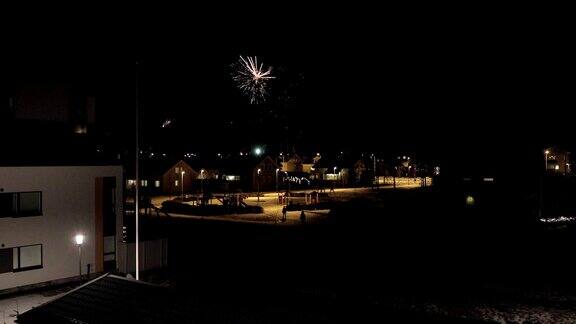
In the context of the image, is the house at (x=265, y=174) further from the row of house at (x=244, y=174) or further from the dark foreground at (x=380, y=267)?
the dark foreground at (x=380, y=267)

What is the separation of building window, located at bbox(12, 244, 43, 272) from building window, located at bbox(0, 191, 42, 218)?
150 centimetres

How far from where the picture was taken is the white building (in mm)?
20562

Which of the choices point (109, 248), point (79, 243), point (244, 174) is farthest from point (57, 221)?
point (244, 174)

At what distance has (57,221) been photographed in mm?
22031

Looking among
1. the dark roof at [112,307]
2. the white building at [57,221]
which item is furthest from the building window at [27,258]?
the dark roof at [112,307]

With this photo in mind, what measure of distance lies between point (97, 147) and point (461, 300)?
1951 centimetres

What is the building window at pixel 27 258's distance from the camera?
20.7 meters

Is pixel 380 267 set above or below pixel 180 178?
below

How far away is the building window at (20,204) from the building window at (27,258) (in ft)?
4.93

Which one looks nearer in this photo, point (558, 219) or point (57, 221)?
point (57, 221)

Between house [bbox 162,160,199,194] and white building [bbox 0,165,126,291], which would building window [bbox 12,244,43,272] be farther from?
house [bbox 162,160,199,194]

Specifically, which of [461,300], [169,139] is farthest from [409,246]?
[169,139]

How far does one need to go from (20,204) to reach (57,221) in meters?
1.81

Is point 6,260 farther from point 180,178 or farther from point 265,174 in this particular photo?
point 265,174
